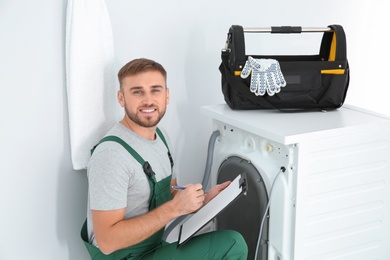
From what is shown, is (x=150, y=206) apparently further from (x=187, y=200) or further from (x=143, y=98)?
(x=143, y=98)

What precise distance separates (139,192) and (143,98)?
0.33 metres

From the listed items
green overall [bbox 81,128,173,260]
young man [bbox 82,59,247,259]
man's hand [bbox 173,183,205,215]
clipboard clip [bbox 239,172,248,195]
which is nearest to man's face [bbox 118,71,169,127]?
young man [bbox 82,59,247,259]

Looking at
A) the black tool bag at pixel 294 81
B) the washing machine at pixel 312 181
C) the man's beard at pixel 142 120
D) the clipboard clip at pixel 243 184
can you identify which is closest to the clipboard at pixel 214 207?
the clipboard clip at pixel 243 184

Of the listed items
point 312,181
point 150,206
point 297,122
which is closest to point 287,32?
point 297,122

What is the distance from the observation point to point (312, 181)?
1726 millimetres

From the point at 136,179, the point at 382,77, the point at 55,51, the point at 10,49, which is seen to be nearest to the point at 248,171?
the point at 136,179

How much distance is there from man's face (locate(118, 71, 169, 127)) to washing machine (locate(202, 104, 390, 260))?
1.15ft

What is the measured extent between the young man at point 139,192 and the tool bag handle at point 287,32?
338 millimetres

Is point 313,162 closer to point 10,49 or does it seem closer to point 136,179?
point 136,179

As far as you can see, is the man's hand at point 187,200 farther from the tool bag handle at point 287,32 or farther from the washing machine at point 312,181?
the tool bag handle at point 287,32

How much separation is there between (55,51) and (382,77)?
7.07 ft

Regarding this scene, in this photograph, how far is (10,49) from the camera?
1.72m

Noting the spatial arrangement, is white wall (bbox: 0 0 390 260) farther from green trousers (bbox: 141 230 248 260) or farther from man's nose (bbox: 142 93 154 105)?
green trousers (bbox: 141 230 248 260)

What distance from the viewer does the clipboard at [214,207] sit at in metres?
1.55
